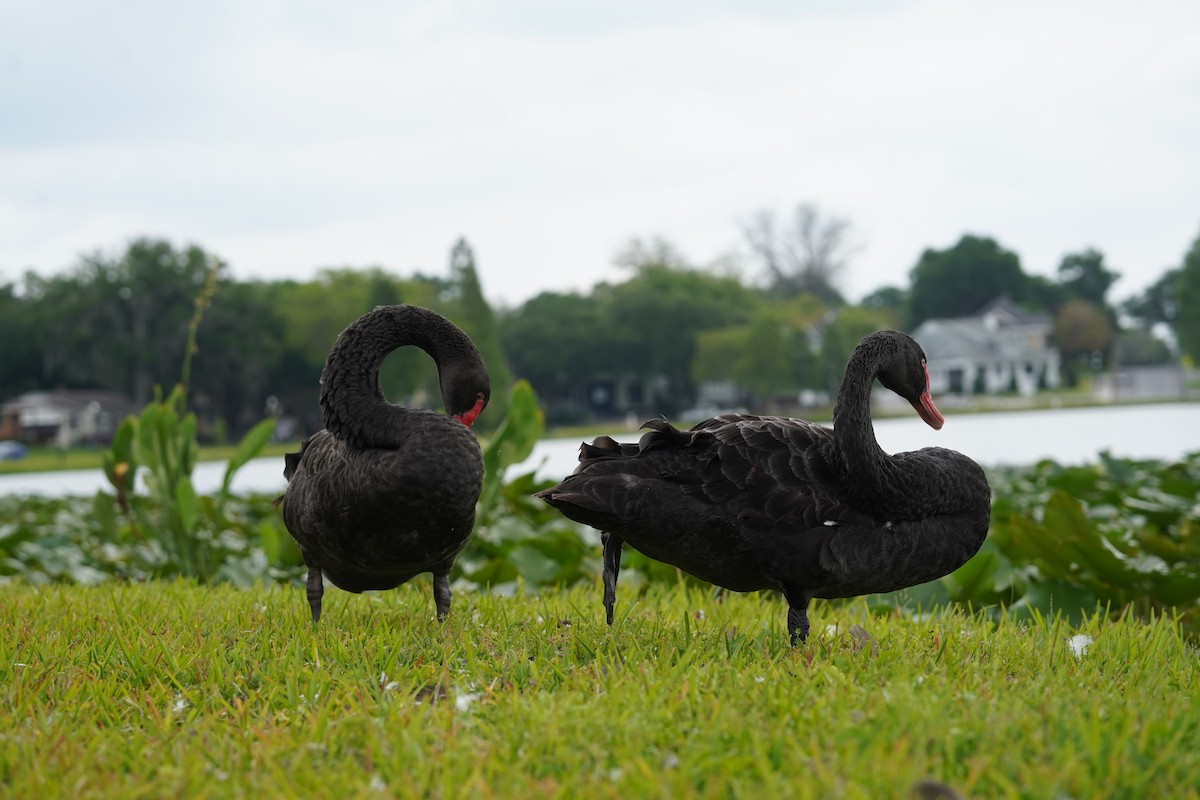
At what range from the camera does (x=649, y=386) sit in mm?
57094

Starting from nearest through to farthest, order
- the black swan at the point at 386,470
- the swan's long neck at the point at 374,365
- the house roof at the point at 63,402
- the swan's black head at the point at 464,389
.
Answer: the black swan at the point at 386,470 < the swan's long neck at the point at 374,365 < the swan's black head at the point at 464,389 < the house roof at the point at 63,402

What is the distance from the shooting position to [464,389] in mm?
3328

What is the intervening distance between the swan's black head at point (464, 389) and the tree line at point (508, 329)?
27640mm

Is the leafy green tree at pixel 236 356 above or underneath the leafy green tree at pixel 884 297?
underneath

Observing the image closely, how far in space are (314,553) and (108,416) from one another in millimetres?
55382

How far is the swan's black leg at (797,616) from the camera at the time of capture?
9.56ft

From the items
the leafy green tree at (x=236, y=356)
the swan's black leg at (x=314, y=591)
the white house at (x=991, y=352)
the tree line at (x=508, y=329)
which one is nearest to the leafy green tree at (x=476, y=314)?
the tree line at (x=508, y=329)

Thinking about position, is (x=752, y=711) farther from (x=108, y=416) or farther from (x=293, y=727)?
(x=108, y=416)

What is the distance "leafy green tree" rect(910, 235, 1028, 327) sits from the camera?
60938mm

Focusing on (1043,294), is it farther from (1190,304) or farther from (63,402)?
(63,402)

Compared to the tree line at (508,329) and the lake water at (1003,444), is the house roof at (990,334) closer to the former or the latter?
the tree line at (508,329)

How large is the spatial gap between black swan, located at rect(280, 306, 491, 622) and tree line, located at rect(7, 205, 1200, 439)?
27615mm

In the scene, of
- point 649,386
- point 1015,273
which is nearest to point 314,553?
point 649,386

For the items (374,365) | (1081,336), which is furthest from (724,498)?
(1081,336)
